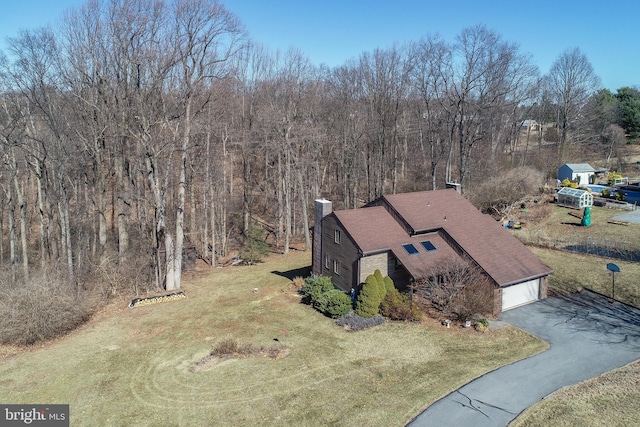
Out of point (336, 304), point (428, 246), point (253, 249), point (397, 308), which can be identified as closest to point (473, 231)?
point (428, 246)

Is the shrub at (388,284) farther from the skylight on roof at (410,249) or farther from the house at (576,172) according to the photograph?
the house at (576,172)

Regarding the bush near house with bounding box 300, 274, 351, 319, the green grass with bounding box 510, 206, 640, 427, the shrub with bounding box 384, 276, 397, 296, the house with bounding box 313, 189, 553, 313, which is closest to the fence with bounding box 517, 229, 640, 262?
the green grass with bounding box 510, 206, 640, 427

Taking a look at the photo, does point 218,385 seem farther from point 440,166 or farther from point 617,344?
point 440,166

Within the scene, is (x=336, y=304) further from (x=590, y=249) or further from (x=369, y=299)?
(x=590, y=249)

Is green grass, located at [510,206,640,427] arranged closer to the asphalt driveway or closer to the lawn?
the lawn

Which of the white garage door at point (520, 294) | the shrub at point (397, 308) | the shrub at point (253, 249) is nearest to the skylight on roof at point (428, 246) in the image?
the shrub at point (397, 308)

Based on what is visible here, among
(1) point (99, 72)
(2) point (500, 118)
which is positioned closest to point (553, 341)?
(1) point (99, 72)
